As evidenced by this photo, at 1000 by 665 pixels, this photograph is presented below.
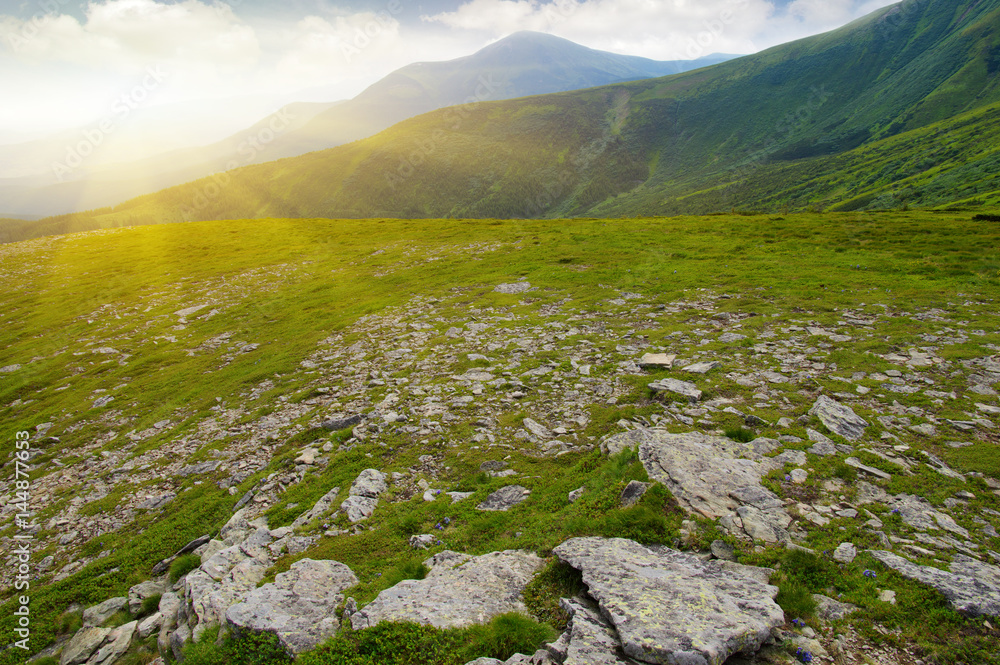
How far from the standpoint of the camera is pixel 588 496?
8445 mm

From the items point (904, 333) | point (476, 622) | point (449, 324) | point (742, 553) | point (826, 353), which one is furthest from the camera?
point (449, 324)

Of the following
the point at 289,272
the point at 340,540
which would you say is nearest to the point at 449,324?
the point at 340,540

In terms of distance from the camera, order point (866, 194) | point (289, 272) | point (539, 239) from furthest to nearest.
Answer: point (866, 194) < point (539, 239) < point (289, 272)

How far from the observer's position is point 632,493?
8102mm

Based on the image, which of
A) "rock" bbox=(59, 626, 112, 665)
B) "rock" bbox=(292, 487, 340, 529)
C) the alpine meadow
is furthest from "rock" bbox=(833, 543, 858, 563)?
"rock" bbox=(59, 626, 112, 665)

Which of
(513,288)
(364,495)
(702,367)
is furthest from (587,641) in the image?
(513,288)

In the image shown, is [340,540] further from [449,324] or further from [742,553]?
[449,324]

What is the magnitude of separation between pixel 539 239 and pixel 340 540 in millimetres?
41116

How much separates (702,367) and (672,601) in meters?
9.86

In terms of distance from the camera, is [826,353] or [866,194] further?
[866,194]

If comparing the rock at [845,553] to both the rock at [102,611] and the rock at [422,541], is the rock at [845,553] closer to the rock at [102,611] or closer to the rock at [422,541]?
the rock at [422,541]

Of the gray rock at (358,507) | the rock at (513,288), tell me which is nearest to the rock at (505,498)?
the gray rock at (358,507)

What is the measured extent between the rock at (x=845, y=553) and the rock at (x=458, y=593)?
185 inches

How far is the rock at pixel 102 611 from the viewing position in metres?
7.98
